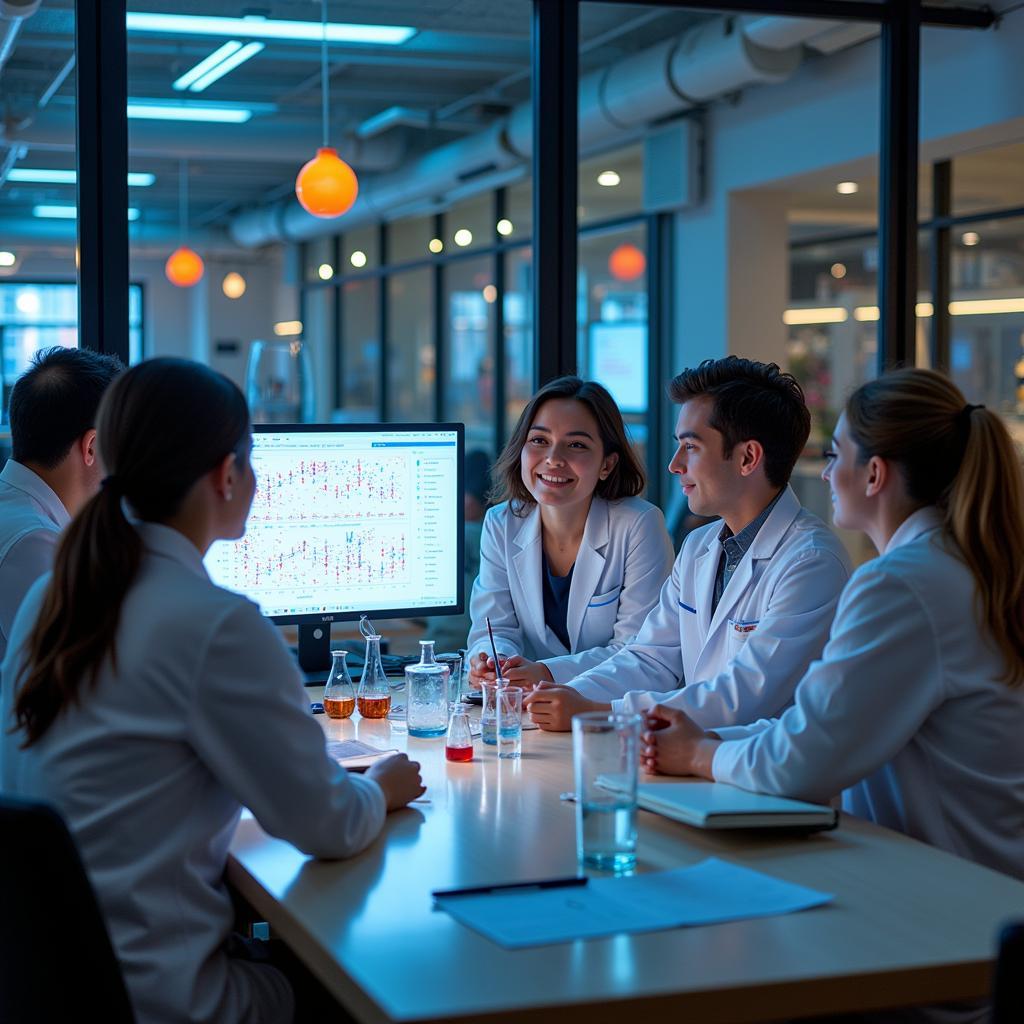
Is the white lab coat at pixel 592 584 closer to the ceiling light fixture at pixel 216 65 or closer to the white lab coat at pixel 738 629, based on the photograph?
the white lab coat at pixel 738 629

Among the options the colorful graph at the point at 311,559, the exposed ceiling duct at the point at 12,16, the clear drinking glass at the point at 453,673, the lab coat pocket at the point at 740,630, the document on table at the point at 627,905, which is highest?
the exposed ceiling duct at the point at 12,16

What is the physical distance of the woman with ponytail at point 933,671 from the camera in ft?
6.05

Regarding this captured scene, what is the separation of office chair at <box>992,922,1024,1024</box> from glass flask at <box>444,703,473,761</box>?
124 cm

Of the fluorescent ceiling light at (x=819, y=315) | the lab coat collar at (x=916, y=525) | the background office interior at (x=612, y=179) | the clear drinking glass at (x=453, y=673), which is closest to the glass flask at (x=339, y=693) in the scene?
the clear drinking glass at (x=453, y=673)

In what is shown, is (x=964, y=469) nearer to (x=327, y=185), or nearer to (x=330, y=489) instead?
(x=330, y=489)

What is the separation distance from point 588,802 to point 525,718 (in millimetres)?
881

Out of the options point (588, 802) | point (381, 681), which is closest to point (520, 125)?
point (381, 681)

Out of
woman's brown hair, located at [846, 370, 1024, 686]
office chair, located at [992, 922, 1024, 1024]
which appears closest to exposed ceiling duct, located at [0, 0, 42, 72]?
woman's brown hair, located at [846, 370, 1024, 686]

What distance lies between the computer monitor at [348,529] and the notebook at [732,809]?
46.0 inches

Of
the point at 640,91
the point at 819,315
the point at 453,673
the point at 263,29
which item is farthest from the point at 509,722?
the point at 819,315

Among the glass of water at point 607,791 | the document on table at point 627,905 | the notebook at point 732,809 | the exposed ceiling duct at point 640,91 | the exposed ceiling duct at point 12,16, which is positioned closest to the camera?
the document on table at point 627,905

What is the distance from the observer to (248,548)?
2844 millimetres

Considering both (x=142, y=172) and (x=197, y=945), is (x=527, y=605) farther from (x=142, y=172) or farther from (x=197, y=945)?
(x=142, y=172)

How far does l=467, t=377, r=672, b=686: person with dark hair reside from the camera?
308cm
